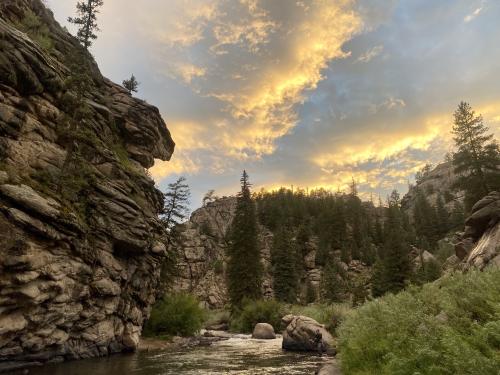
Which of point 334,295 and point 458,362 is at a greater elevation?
point 334,295

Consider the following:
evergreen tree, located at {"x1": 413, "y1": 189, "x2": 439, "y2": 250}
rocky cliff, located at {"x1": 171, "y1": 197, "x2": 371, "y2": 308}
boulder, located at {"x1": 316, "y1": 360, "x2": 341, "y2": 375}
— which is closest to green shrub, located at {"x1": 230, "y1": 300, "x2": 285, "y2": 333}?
boulder, located at {"x1": 316, "y1": 360, "x2": 341, "y2": 375}

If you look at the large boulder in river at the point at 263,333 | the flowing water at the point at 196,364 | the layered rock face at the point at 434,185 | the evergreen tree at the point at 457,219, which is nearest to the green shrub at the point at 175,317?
the large boulder in river at the point at 263,333

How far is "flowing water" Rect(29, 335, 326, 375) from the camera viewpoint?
21.3 meters

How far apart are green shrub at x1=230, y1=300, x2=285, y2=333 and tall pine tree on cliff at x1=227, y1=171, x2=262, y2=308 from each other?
446 centimetres

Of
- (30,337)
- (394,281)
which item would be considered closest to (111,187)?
(30,337)

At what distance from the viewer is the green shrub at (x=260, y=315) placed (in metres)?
52.1

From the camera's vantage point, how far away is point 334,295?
263 feet

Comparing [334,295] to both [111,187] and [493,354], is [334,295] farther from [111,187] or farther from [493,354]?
[493,354]

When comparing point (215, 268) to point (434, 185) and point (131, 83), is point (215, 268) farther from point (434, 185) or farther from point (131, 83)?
point (434, 185)

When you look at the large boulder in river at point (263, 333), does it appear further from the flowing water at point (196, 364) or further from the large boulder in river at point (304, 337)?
the flowing water at point (196, 364)

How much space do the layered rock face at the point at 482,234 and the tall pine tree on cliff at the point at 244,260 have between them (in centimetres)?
3242

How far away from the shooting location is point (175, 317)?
138 ft

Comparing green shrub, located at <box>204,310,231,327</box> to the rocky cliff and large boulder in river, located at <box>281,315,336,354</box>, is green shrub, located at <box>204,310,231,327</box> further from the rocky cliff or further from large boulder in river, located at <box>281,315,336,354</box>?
large boulder in river, located at <box>281,315,336,354</box>

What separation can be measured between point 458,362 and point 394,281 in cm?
4995
